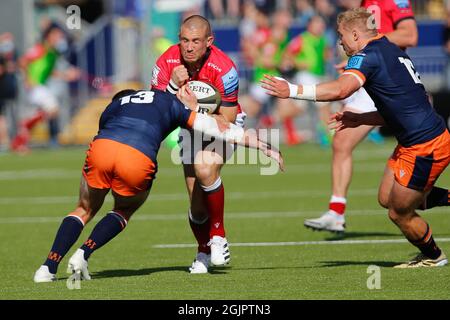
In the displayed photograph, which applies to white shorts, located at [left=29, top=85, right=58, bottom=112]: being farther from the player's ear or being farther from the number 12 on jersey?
the number 12 on jersey

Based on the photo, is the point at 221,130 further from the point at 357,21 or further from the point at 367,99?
the point at 367,99

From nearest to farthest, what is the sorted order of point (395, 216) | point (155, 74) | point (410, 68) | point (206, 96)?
point (410, 68) < point (395, 216) < point (206, 96) < point (155, 74)

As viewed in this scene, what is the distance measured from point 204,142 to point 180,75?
0.56 m

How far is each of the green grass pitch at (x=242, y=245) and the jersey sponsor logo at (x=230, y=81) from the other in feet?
4.72

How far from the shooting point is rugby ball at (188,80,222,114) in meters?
8.65

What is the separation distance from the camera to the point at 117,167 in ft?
26.3

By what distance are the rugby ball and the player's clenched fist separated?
0.31 feet

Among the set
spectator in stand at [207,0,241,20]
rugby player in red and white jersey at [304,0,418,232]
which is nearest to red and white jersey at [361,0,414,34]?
rugby player in red and white jersey at [304,0,418,232]

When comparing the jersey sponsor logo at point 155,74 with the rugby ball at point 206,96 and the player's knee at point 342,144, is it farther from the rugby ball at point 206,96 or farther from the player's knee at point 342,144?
the player's knee at point 342,144

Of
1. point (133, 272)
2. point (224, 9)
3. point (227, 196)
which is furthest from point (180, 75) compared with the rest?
point (224, 9)

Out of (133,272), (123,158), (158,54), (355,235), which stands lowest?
(355,235)

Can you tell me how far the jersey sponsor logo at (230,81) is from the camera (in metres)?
8.90

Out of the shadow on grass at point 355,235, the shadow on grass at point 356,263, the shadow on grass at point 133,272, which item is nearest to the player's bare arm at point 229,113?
the shadow on grass at point 133,272
